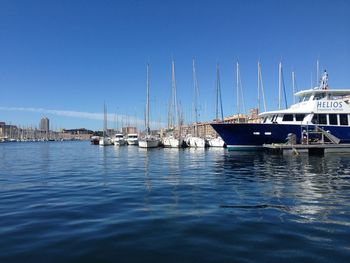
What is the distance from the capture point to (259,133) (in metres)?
37.5

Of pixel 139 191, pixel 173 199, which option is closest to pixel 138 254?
pixel 173 199

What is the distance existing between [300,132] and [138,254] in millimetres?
33268

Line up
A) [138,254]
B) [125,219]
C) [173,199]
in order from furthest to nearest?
1. [173,199]
2. [125,219]
3. [138,254]

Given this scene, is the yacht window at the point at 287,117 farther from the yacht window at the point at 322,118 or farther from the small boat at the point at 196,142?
the small boat at the point at 196,142

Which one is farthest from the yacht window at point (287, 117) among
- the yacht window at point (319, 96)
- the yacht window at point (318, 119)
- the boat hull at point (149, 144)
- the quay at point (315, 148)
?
the boat hull at point (149, 144)

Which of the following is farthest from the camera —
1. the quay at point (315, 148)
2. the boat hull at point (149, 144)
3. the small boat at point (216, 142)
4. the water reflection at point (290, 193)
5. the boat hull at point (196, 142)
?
the boat hull at point (149, 144)

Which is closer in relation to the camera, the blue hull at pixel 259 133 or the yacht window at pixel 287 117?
the blue hull at pixel 259 133

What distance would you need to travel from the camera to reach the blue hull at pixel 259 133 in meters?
35.8

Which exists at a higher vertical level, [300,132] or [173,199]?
[300,132]

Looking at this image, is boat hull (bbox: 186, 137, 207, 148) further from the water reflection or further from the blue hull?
the water reflection

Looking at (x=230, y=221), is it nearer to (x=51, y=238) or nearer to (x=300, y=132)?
(x=51, y=238)

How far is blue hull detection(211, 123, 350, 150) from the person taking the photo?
35844mm

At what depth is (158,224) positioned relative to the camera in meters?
8.08

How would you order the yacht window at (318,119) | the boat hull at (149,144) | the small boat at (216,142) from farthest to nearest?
the boat hull at (149,144) → the small boat at (216,142) → the yacht window at (318,119)
